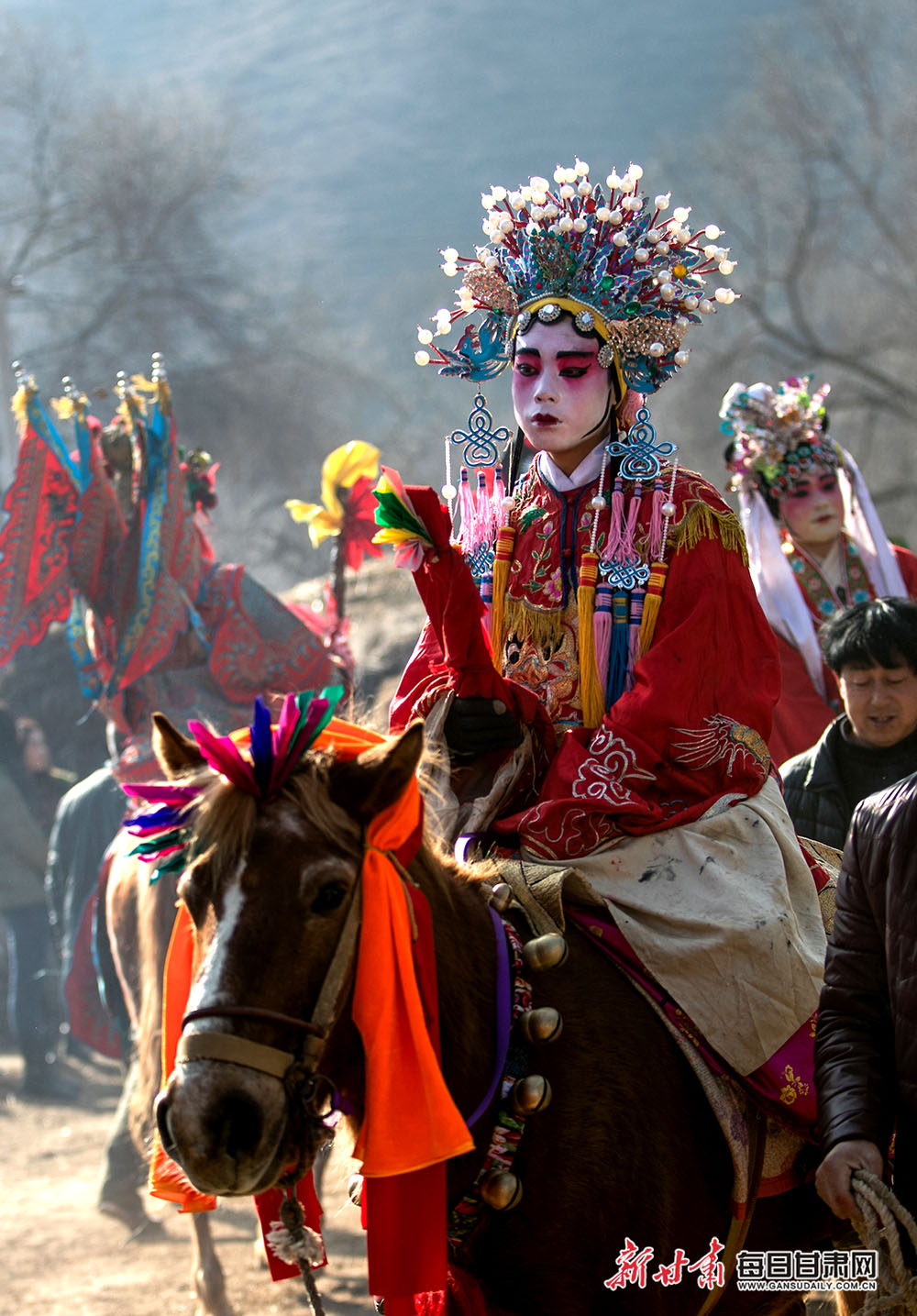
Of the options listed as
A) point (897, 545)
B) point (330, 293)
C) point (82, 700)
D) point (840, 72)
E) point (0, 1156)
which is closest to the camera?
point (897, 545)

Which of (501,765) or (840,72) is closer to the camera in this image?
(501,765)

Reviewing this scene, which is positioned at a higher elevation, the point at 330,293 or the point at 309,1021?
the point at 330,293

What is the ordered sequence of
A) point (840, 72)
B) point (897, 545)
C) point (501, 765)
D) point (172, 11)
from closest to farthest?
point (501, 765), point (897, 545), point (840, 72), point (172, 11)

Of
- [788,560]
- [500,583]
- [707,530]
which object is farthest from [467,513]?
[788,560]

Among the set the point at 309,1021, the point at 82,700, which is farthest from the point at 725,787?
the point at 82,700

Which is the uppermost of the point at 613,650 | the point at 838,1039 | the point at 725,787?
the point at 613,650

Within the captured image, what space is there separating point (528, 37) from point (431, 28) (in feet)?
17.7

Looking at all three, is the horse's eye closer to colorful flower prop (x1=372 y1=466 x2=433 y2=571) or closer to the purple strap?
the purple strap

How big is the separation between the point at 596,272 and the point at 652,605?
2.80 ft

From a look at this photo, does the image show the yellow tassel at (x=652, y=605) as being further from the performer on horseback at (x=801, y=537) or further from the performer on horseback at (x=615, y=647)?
the performer on horseback at (x=801, y=537)

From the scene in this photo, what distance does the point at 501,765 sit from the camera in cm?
326

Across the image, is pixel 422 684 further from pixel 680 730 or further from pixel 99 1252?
pixel 99 1252

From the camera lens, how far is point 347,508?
7.32m

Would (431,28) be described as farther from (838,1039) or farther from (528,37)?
(838,1039)
